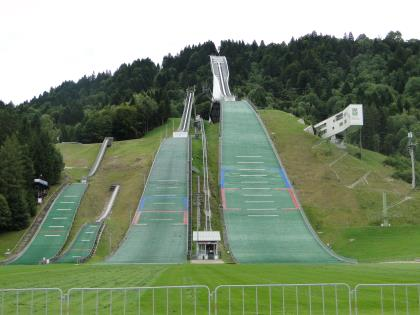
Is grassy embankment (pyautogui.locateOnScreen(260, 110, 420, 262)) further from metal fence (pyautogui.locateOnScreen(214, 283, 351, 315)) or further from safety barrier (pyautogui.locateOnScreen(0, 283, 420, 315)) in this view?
safety barrier (pyautogui.locateOnScreen(0, 283, 420, 315))

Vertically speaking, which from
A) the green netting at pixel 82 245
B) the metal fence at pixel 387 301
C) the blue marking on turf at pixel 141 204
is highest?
the metal fence at pixel 387 301

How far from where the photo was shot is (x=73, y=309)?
12664 millimetres

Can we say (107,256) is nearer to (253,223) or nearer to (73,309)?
(253,223)

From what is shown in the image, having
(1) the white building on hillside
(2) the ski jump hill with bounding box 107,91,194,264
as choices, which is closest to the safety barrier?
(2) the ski jump hill with bounding box 107,91,194,264

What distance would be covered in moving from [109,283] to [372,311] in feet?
29.4

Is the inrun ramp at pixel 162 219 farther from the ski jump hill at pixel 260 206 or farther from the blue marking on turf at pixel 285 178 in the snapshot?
the blue marking on turf at pixel 285 178

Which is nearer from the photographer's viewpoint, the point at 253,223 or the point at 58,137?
the point at 253,223

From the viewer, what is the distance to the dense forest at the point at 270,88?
8712cm

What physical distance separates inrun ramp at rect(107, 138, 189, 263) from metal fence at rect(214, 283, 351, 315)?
20064mm

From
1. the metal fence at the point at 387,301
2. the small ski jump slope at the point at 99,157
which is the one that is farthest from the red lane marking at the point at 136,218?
the metal fence at the point at 387,301

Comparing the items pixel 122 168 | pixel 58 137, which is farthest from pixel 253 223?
pixel 58 137

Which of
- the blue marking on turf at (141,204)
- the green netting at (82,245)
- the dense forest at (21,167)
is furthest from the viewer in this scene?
the blue marking on turf at (141,204)

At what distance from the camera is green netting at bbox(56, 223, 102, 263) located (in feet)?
119

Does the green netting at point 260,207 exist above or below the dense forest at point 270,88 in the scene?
below
